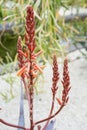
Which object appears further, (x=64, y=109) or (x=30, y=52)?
(x=64, y=109)

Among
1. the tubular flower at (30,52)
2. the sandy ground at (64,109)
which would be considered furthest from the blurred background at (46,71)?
the tubular flower at (30,52)

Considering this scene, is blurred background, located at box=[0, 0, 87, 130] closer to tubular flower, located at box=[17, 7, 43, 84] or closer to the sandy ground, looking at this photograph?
the sandy ground

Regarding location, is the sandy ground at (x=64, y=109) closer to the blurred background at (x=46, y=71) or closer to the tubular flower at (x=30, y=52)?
the blurred background at (x=46, y=71)

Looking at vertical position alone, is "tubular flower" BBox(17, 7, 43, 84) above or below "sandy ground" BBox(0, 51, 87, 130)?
above

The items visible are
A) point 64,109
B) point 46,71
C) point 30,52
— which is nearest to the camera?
point 30,52

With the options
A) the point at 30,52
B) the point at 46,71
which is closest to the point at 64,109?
the point at 46,71

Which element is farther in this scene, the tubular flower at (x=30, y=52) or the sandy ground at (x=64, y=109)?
the sandy ground at (x=64, y=109)

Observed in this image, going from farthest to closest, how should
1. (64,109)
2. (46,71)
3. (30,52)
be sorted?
(46,71), (64,109), (30,52)

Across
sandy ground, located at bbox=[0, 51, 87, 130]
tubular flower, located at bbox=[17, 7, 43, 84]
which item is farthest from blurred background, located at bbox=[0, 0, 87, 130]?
tubular flower, located at bbox=[17, 7, 43, 84]

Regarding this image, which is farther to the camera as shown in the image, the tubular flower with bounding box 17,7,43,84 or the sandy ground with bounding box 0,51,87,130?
the sandy ground with bounding box 0,51,87,130

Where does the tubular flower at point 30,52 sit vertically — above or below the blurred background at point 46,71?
above

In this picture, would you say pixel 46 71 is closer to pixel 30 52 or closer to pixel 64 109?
pixel 64 109

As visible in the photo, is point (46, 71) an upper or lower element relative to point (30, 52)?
lower
